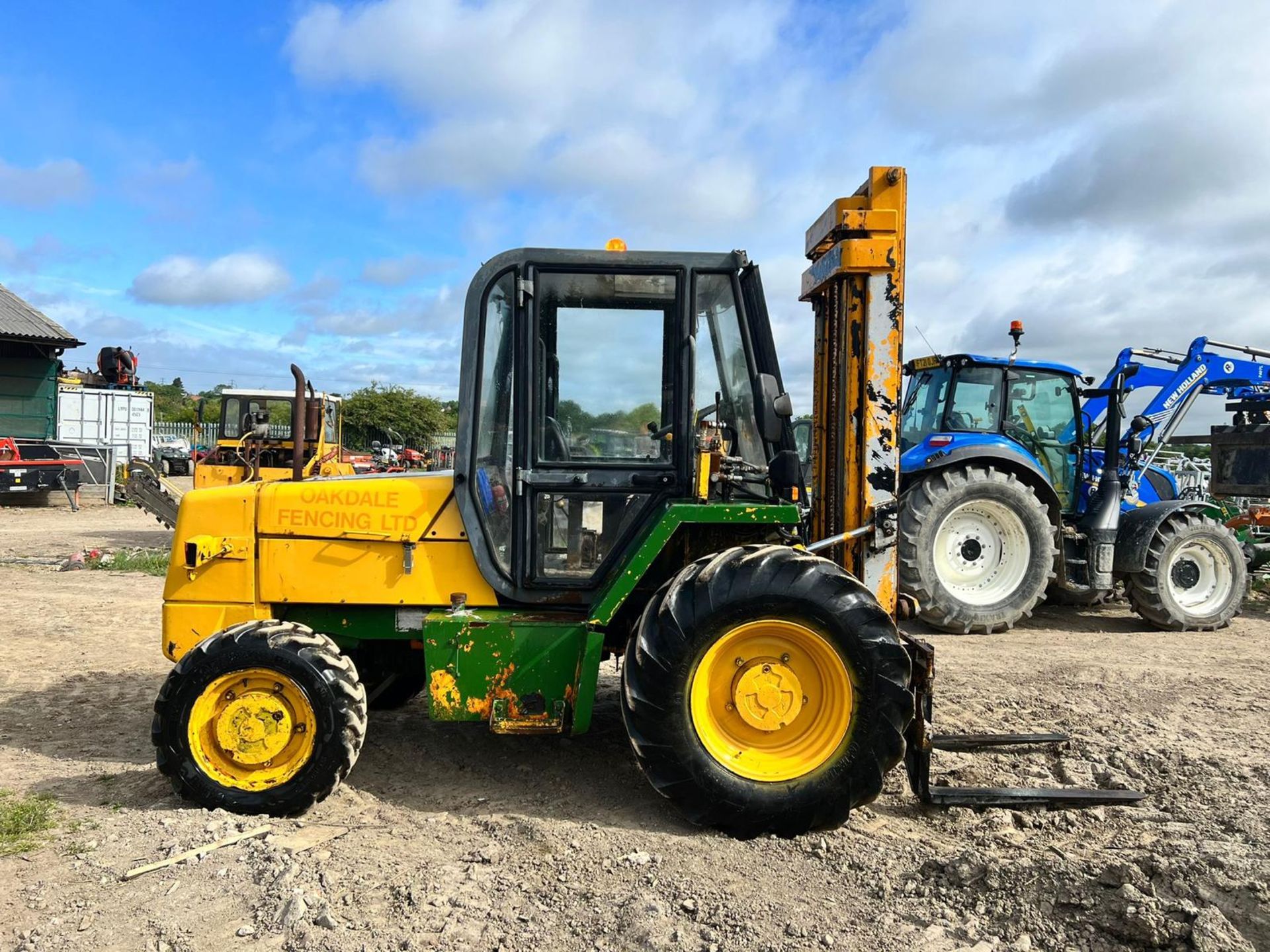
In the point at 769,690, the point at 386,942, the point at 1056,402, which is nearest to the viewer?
the point at 386,942

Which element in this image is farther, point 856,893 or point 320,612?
point 320,612

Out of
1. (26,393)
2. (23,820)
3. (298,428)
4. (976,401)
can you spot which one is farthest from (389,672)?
(26,393)

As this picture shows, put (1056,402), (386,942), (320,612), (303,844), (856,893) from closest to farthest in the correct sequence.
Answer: (386,942), (856,893), (303,844), (320,612), (1056,402)

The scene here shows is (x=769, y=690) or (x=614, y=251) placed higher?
(x=614, y=251)

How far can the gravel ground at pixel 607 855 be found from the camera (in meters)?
2.93

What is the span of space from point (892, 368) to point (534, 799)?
2550mm

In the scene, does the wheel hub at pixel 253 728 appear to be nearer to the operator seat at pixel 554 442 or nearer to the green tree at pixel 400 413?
the operator seat at pixel 554 442

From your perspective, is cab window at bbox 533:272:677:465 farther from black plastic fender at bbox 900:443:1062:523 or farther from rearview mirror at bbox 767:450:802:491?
black plastic fender at bbox 900:443:1062:523

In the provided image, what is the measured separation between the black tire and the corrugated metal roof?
69.0 feet

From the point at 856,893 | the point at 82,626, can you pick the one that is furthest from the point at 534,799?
the point at 82,626

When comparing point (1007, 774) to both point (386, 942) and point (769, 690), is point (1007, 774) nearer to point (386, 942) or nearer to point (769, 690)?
point (769, 690)

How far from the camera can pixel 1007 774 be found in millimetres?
4410

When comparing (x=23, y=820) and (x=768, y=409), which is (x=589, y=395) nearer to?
(x=768, y=409)

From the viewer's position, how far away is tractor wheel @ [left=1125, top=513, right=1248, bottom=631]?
28.0ft
